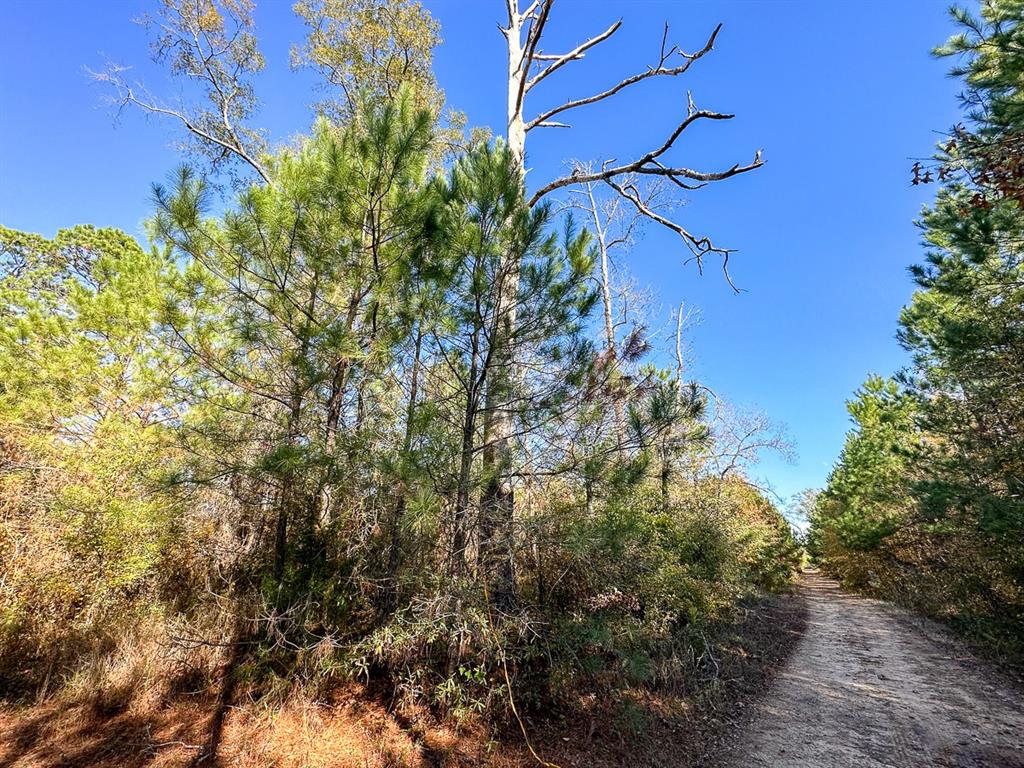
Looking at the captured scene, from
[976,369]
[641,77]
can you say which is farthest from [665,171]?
[976,369]

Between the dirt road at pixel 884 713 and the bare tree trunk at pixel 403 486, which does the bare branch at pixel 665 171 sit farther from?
the dirt road at pixel 884 713

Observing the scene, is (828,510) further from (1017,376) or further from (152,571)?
(152,571)

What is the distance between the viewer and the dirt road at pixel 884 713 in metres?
4.02

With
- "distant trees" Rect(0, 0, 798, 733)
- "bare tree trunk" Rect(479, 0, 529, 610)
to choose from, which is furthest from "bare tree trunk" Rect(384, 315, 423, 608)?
"bare tree trunk" Rect(479, 0, 529, 610)

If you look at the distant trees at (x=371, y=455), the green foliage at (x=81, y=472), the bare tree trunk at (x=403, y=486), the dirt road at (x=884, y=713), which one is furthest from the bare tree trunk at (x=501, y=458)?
the dirt road at (x=884, y=713)

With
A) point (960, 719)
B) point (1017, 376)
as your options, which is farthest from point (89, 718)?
point (1017, 376)

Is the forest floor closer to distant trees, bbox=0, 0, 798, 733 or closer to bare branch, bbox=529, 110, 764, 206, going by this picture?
distant trees, bbox=0, 0, 798, 733

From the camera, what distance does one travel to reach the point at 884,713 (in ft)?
16.5

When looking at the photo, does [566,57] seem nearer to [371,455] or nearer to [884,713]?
[371,455]

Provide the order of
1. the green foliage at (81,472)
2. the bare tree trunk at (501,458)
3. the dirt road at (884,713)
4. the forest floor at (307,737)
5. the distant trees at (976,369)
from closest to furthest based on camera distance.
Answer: the forest floor at (307,737), the bare tree trunk at (501,458), the green foliage at (81,472), the dirt road at (884,713), the distant trees at (976,369)

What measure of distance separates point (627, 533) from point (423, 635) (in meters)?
1.78

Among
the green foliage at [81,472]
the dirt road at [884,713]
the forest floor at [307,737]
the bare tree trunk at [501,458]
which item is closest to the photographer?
the forest floor at [307,737]

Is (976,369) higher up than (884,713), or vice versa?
(976,369)

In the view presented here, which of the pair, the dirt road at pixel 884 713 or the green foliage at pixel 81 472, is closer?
the green foliage at pixel 81 472
